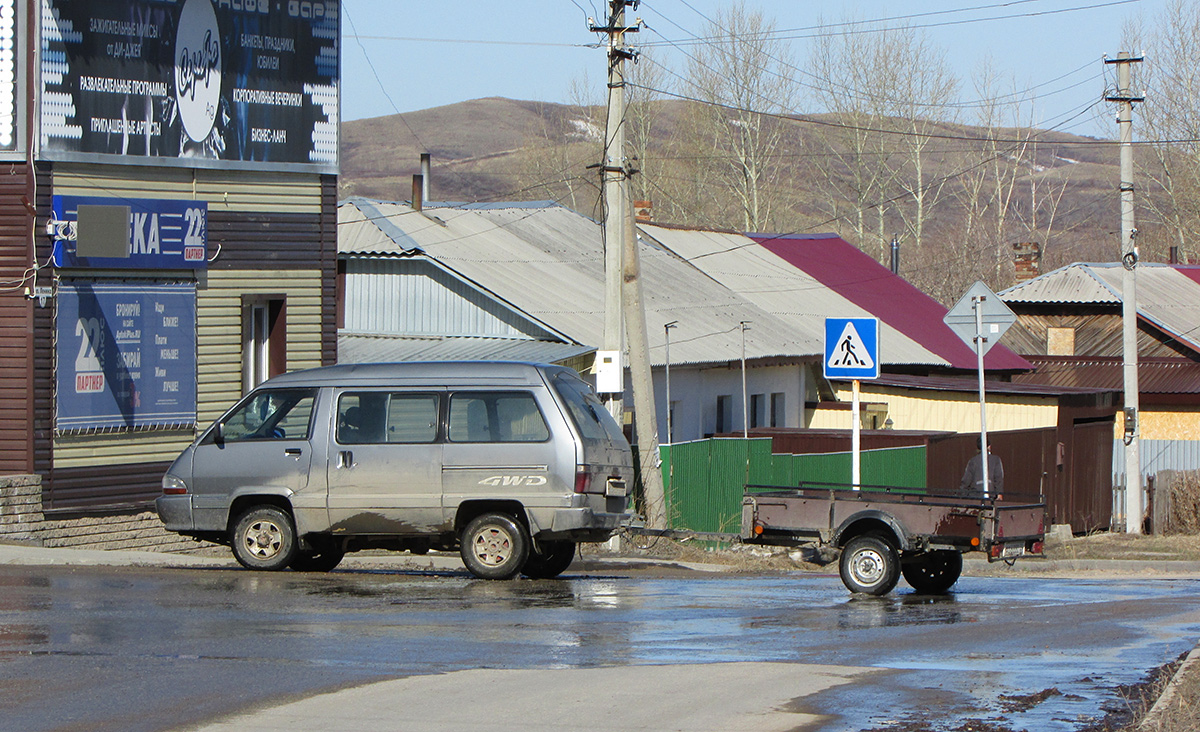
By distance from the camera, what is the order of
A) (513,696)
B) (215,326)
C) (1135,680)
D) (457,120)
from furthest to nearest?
(457,120), (215,326), (1135,680), (513,696)

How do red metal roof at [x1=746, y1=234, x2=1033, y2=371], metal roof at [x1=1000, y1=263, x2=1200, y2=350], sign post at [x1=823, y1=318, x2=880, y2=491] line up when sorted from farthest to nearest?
red metal roof at [x1=746, y1=234, x2=1033, y2=371]
metal roof at [x1=1000, y1=263, x2=1200, y2=350]
sign post at [x1=823, y1=318, x2=880, y2=491]

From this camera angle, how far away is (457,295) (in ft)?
89.4

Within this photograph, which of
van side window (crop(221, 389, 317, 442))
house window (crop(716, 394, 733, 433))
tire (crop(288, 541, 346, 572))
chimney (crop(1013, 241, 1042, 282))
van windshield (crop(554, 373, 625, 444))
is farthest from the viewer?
chimney (crop(1013, 241, 1042, 282))

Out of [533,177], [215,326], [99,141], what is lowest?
[215,326]

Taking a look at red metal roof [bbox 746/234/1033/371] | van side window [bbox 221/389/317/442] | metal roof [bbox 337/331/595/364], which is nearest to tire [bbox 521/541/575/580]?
van side window [bbox 221/389/317/442]

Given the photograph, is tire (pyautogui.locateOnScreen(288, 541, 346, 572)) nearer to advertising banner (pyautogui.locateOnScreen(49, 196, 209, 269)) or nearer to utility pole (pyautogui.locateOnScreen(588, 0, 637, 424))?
utility pole (pyautogui.locateOnScreen(588, 0, 637, 424))

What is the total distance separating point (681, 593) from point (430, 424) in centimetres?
278

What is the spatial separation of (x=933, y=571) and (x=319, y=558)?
6.15 metres

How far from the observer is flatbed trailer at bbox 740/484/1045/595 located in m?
13.5

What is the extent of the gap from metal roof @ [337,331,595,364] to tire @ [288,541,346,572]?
9.46 metres

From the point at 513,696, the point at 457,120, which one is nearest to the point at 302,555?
the point at 513,696

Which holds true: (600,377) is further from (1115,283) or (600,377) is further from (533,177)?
(533,177)

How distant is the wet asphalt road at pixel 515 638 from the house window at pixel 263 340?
6115 mm

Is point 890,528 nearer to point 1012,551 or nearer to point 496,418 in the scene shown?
point 1012,551
